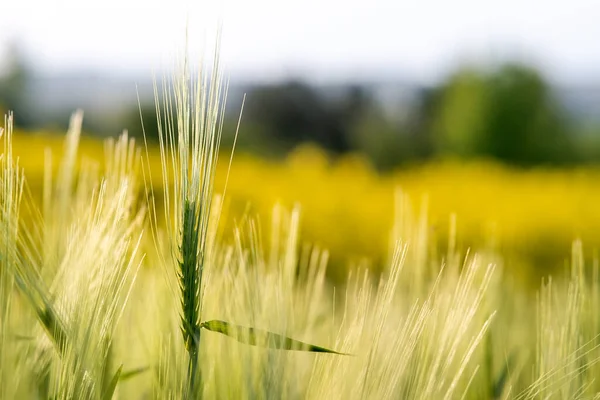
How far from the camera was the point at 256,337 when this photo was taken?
778mm

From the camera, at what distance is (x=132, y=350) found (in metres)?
1.05

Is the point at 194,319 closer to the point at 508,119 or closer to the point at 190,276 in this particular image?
the point at 190,276

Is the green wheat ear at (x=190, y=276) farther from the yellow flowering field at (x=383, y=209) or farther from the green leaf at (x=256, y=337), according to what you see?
the yellow flowering field at (x=383, y=209)

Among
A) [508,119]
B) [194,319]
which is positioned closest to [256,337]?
[194,319]

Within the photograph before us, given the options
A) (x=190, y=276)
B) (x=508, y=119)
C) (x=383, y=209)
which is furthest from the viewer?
(x=508, y=119)

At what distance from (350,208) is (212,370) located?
2801 mm

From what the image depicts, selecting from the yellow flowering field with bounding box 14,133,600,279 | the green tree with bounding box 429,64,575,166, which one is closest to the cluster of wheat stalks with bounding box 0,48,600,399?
the yellow flowering field with bounding box 14,133,600,279

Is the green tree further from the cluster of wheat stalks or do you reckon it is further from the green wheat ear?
the green wheat ear

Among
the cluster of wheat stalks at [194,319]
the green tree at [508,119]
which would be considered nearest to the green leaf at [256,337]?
the cluster of wheat stalks at [194,319]

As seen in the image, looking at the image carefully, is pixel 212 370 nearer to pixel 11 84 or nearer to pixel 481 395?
pixel 481 395

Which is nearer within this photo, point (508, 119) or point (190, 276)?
point (190, 276)

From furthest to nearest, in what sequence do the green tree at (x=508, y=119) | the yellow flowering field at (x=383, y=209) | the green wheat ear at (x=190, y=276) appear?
the green tree at (x=508, y=119) → the yellow flowering field at (x=383, y=209) → the green wheat ear at (x=190, y=276)

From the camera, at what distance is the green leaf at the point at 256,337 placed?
76 cm

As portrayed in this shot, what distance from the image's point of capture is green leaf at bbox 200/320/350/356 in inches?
29.8
